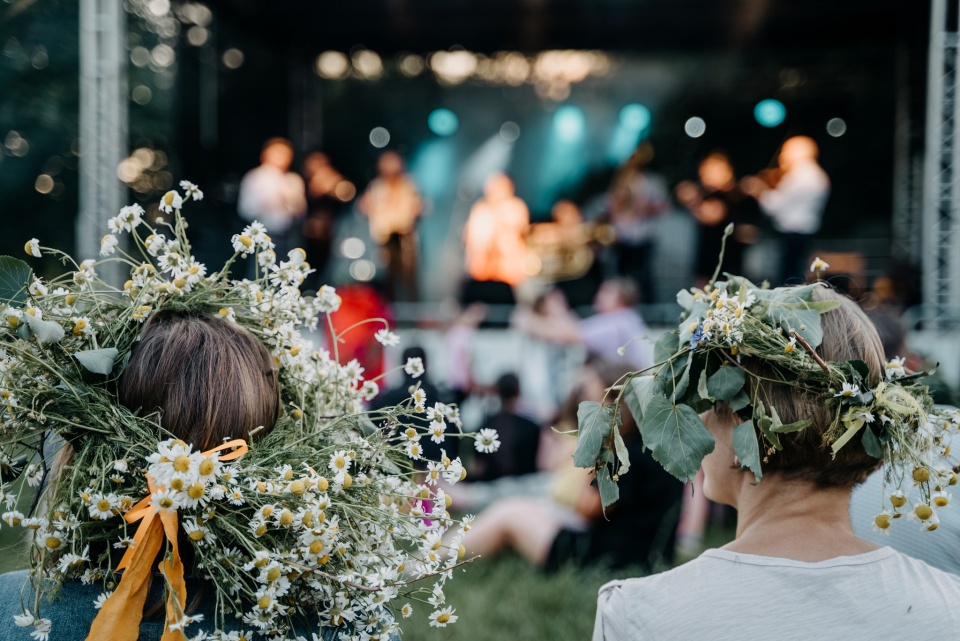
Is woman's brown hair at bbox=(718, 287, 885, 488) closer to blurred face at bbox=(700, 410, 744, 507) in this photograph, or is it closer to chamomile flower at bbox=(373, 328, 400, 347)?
blurred face at bbox=(700, 410, 744, 507)

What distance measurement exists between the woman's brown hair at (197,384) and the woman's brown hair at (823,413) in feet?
2.64

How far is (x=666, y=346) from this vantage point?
1509mm

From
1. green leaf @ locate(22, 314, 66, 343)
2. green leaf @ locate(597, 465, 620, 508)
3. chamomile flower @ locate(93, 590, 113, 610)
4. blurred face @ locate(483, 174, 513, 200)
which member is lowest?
chamomile flower @ locate(93, 590, 113, 610)

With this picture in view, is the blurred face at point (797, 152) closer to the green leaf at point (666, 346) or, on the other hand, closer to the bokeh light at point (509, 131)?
the bokeh light at point (509, 131)

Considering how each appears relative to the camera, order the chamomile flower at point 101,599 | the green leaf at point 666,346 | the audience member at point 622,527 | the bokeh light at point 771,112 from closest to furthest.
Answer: the chamomile flower at point 101,599, the green leaf at point 666,346, the audience member at point 622,527, the bokeh light at point 771,112

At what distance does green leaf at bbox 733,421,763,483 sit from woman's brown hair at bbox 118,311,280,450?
74 cm

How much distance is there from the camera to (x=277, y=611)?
118 cm

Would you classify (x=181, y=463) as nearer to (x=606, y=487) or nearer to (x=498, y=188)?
(x=606, y=487)

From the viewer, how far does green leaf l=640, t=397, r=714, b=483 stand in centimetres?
131

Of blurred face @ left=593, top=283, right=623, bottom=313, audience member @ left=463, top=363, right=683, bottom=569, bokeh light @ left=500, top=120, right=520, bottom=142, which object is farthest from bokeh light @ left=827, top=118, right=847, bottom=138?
audience member @ left=463, top=363, right=683, bottom=569

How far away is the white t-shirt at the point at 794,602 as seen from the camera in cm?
127

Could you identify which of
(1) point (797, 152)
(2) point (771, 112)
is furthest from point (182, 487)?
(2) point (771, 112)

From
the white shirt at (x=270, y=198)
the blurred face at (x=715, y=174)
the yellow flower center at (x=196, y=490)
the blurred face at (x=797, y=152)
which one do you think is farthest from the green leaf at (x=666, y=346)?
the blurred face at (x=715, y=174)

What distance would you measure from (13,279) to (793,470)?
4.27 feet
